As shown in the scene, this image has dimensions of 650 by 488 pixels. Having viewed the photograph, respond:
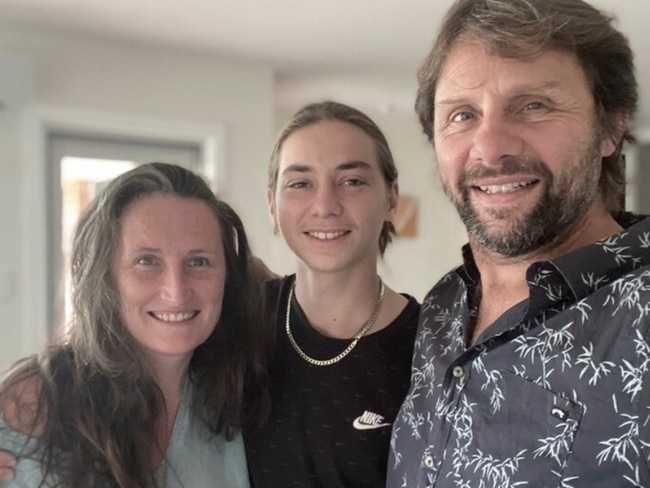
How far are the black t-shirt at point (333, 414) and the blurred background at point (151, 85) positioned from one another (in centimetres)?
191

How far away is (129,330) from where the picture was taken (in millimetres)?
1385

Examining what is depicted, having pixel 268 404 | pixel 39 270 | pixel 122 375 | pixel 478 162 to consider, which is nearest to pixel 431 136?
pixel 478 162

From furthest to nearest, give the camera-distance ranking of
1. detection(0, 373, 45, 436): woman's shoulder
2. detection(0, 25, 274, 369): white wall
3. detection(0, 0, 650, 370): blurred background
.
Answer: detection(0, 25, 274, 369): white wall < detection(0, 0, 650, 370): blurred background < detection(0, 373, 45, 436): woman's shoulder

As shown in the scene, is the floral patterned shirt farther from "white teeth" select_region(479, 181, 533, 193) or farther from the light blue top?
the light blue top

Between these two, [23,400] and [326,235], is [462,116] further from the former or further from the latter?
[23,400]

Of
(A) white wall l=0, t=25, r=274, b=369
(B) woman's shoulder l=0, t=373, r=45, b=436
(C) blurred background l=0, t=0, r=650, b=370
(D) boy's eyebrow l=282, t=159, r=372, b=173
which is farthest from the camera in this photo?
(A) white wall l=0, t=25, r=274, b=369

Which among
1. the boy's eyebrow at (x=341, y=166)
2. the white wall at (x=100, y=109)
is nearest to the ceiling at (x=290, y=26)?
the white wall at (x=100, y=109)

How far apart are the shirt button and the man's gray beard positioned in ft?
0.65

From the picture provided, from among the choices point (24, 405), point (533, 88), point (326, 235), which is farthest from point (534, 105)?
point (24, 405)

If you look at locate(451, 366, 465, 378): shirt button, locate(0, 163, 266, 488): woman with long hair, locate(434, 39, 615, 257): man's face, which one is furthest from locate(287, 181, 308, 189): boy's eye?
locate(451, 366, 465, 378): shirt button

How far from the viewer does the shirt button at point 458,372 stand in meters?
1.12

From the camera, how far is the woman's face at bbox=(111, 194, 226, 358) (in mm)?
1354

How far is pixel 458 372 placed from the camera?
1.12 metres

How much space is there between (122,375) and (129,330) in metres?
0.09
